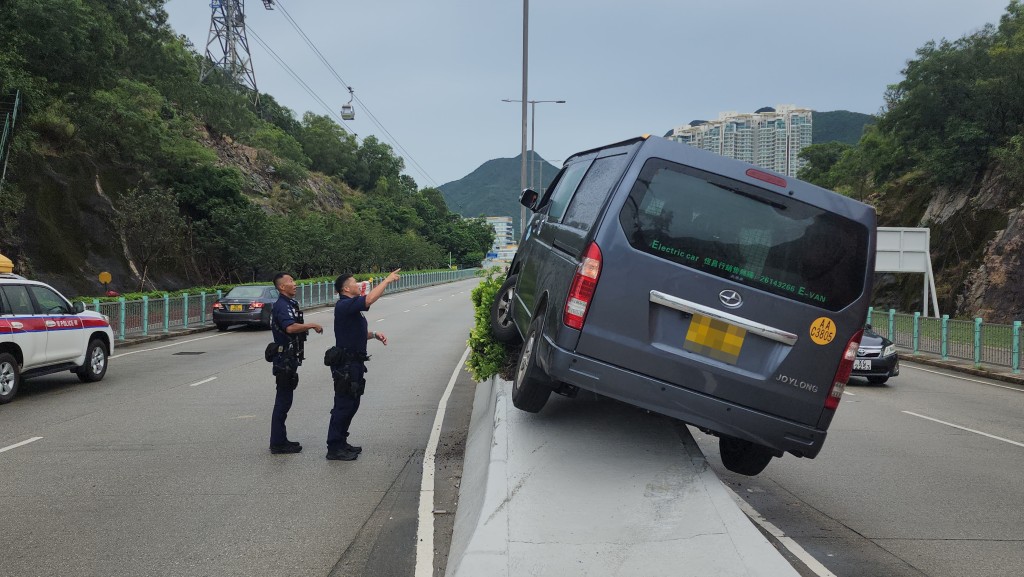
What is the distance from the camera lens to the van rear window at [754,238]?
513 centimetres

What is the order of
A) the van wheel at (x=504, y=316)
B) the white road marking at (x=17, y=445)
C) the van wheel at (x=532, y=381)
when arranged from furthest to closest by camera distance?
1. the van wheel at (x=504, y=316)
2. the white road marking at (x=17, y=445)
3. the van wheel at (x=532, y=381)

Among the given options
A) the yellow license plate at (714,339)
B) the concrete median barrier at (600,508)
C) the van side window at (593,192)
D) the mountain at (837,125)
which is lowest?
the concrete median barrier at (600,508)

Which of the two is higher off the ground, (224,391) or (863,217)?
(863,217)

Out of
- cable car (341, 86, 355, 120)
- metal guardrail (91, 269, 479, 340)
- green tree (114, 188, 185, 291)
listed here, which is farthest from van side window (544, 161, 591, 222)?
cable car (341, 86, 355, 120)

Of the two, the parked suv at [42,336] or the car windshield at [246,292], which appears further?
the car windshield at [246,292]

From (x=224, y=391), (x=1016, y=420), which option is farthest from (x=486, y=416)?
(x=1016, y=420)

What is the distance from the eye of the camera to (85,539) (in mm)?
5516

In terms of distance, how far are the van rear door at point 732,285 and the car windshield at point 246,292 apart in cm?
2368

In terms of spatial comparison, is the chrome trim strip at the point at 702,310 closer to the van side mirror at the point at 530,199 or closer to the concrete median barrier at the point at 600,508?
the concrete median barrier at the point at 600,508

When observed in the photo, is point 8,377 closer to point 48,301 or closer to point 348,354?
point 48,301

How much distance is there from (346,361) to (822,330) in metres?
4.45

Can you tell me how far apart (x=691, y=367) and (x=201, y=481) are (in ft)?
14.6

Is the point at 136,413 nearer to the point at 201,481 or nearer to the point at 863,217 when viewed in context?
the point at 201,481

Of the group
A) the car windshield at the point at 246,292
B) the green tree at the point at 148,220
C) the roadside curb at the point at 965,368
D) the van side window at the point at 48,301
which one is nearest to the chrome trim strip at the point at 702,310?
the van side window at the point at 48,301
